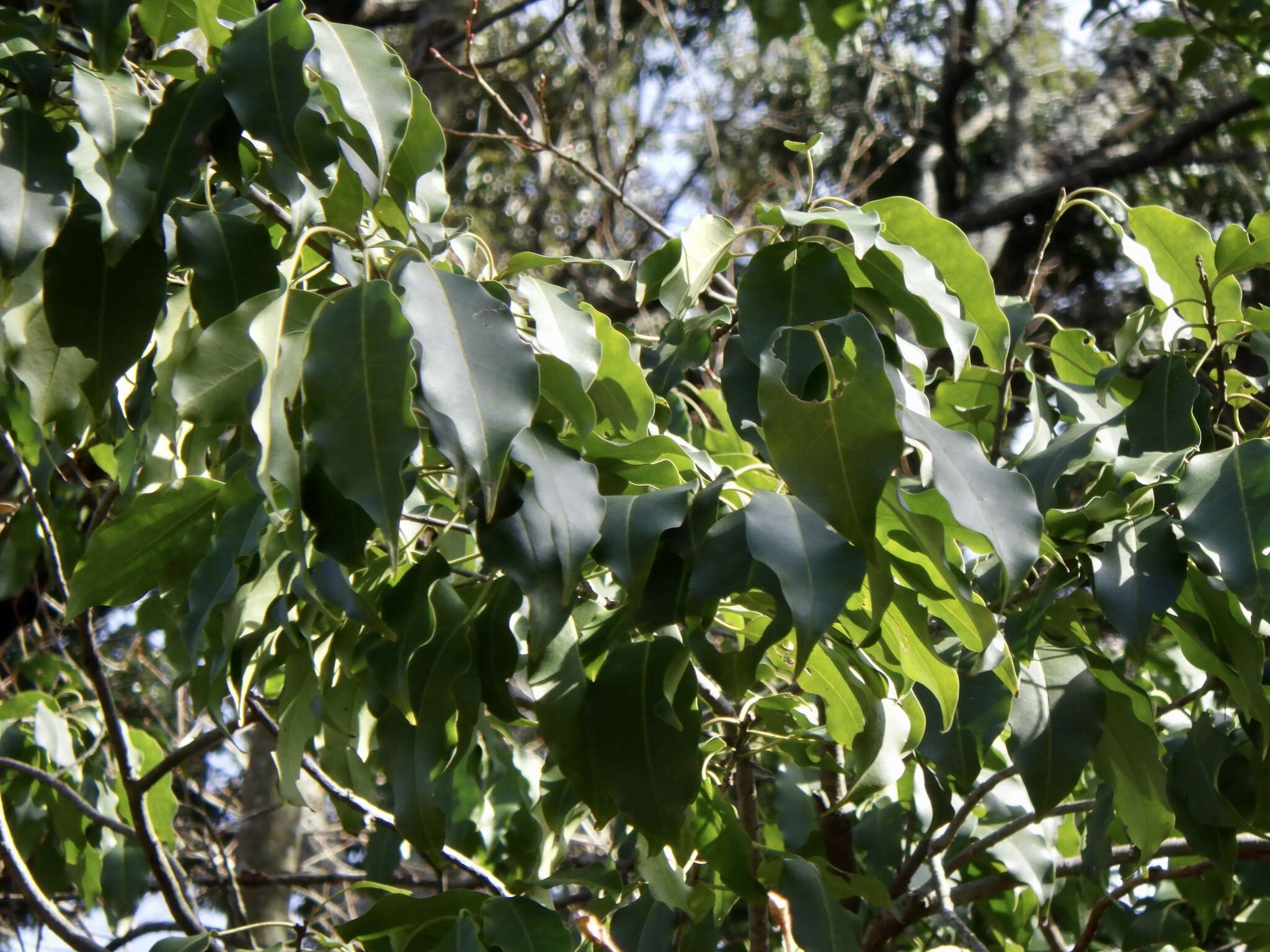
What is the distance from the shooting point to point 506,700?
2.82ft

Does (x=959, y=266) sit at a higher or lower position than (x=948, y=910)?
higher

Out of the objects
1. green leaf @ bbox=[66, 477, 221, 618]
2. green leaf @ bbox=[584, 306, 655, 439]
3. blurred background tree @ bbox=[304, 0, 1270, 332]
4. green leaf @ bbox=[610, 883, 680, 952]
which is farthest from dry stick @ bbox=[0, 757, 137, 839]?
blurred background tree @ bbox=[304, 0, 1270, 332]

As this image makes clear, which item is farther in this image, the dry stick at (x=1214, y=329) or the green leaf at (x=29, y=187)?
the dry stick at (x=1214, y=329)

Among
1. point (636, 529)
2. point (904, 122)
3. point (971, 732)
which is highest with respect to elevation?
point (636, 529)

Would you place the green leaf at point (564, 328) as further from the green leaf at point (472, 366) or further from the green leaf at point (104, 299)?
the green leaf at point (104, 299)

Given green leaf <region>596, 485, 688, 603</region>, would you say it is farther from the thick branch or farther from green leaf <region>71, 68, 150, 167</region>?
the thick branch

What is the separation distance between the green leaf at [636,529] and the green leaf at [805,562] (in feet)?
0.15

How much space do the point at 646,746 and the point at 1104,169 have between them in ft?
15.8

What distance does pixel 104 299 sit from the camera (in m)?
0.80

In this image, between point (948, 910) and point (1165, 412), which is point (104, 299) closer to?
point (1165, 412)

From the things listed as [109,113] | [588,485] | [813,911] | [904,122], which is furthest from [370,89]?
[904,122]

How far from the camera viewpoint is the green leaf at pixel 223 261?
0.80 m

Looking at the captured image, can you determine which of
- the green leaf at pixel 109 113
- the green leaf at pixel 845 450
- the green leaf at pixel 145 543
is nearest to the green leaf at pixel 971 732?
the green leaf at pixel 845 450

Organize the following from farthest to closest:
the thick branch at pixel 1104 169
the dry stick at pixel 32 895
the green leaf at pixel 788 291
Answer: the thick branch at pixel 1104 169
the dry stick at pixel 32 895
the green leaf at pixel 788 291
